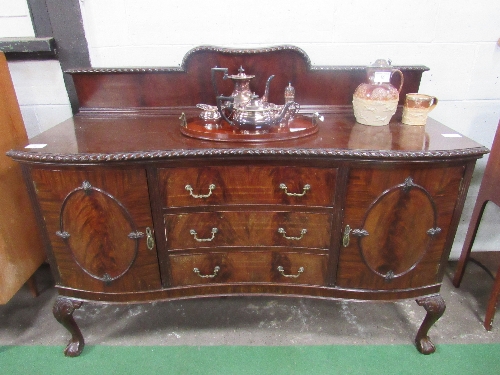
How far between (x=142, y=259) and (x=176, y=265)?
126 mm

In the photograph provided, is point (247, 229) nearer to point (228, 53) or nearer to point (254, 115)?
point (254, 115)

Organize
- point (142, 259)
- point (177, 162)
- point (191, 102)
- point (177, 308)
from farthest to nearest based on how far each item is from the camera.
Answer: point (177, 308) → point (191, 102) → point (142, 259) → point (177, 162)

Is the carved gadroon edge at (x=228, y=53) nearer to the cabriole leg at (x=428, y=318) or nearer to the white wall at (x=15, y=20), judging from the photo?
the white wall at (x=15, y=20)

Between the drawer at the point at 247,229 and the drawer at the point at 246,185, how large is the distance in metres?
0.05

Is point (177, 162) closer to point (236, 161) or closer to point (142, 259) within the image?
point (236, 161)

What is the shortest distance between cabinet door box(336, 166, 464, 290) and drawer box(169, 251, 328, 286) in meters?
0.11

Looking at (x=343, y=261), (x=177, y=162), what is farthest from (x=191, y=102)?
(x=343, y=261)

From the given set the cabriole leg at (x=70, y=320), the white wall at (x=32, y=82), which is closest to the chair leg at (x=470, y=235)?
the cabriole leg at (x=70, y=320)

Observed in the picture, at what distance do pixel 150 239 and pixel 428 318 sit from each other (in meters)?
1.14

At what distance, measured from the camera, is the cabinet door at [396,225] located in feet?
3.81

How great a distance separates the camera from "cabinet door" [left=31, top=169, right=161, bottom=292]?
3.76ft

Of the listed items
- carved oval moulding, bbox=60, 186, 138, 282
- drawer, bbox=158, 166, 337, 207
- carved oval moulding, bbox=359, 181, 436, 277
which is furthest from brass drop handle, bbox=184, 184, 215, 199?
carved oval moulding, bbox=359, 181, 436, 277

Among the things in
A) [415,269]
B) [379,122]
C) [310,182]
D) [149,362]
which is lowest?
[149,362]

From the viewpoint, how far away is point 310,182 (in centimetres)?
117
